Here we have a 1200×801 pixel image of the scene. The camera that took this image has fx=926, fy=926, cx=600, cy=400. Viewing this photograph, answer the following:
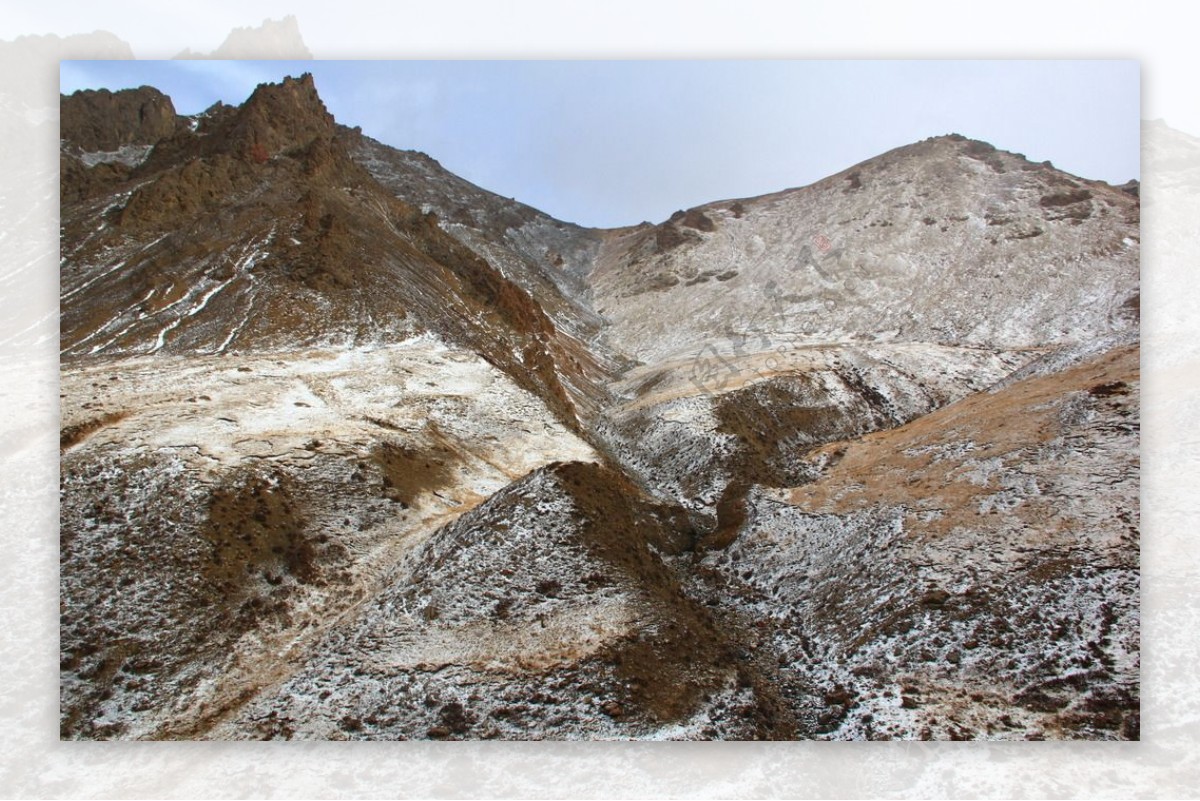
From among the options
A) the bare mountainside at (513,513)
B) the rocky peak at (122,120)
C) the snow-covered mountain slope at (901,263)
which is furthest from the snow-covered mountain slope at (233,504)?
the rocky peak at (122,120)

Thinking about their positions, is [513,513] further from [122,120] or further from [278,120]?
[122,120]

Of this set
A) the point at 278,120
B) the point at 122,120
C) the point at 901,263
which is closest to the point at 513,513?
the point at 278,120

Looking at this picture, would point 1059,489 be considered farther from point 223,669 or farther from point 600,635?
point 223,669

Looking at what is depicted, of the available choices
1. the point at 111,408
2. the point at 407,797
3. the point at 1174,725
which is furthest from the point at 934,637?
the point at 111,408

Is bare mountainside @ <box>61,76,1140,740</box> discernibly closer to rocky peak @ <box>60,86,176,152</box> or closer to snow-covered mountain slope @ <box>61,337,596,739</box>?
snow-covered mountain slope @ <box>61,337,596,739</box>

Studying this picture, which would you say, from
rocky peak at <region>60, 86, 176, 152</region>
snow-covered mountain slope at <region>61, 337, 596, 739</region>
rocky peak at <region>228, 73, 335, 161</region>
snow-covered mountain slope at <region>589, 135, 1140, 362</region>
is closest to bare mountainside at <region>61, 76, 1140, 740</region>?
snow-covered mountain slope at <region>61, 337, 596, 739</region>

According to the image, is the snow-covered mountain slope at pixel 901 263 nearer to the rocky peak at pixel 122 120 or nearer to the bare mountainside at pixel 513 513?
the bare mountainside at pixel 513 513
